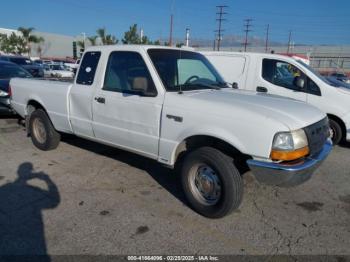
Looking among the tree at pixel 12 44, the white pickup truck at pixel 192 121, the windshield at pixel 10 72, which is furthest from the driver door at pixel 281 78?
the tree at pixel 12 44

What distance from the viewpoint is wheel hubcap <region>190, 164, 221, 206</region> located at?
3633 millimetres

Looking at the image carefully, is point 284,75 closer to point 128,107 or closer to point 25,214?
point 128,107

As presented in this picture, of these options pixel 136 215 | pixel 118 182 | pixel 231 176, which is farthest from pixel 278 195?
pixel 118 182

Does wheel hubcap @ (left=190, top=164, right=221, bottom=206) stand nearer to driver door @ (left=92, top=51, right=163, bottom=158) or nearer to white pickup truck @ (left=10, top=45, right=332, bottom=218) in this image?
white pickup truck @ (left=10, top=45, right=332, bottom=218)

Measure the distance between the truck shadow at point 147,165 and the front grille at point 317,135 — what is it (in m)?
1.69

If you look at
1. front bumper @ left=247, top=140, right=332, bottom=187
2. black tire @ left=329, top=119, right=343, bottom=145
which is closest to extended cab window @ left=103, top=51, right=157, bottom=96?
front bumper @ left=247, top=140, right=332, bottom=187

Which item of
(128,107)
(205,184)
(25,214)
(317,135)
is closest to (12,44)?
(128,107)

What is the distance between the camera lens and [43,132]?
602cm

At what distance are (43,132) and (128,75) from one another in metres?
2.56

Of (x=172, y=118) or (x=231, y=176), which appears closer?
(x=231, y=176)

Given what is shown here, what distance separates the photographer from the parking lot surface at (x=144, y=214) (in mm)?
3160

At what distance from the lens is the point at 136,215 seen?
373 cm

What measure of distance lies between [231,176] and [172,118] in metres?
0.99

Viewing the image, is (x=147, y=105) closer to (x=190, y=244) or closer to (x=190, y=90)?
(x=190, y=90)
